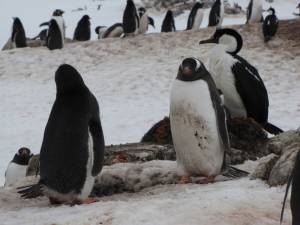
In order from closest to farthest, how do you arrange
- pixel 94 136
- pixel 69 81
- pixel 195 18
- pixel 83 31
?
pixel 94 136
pixel 69 81
pixel 195 18
pixel 83 31

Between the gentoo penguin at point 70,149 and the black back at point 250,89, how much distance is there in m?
3.26

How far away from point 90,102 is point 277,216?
6.42 feet

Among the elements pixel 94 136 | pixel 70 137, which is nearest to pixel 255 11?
pixel 94 136

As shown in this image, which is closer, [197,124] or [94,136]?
[94,136]

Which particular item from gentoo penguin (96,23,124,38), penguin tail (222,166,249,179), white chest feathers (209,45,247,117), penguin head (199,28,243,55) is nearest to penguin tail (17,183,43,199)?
penguin tail (222,166,249,179)

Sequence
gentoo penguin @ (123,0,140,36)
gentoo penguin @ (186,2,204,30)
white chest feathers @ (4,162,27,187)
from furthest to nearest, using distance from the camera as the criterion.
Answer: gentoo penguin @ (186,2,204,30), gentoo penguin @ (123,0,140,36), white chest feathers @ (4,162,27,187)

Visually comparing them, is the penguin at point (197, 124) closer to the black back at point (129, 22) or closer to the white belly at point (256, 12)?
the black back at point (129, 22)

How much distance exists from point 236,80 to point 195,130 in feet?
8.81

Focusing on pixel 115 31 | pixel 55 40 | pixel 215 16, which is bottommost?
pixel 115 31

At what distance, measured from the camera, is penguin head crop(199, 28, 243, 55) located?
8.24m

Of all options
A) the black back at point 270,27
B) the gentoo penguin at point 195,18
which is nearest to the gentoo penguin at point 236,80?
the black back at point 270,27

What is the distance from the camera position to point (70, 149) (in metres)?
4.97

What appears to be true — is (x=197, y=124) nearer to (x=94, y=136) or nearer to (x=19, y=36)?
(x=94, y=136)

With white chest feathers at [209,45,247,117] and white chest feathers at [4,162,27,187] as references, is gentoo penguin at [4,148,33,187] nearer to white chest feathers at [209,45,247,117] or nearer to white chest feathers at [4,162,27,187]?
white chest feathers at [4,162,27,187]
